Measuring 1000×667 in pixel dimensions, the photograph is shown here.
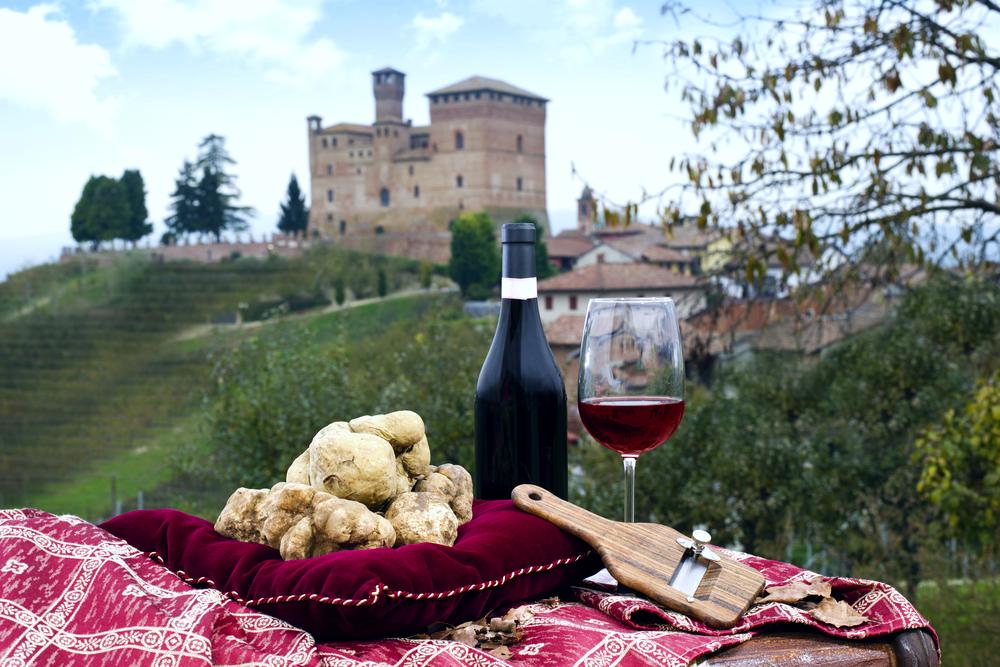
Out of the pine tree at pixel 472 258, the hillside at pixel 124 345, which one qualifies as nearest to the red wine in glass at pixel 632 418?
the hillside at pixel 124 345

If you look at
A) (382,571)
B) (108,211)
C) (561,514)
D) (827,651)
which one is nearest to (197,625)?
(382,571)

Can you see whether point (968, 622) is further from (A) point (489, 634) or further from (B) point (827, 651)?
(A) point (489, 634)

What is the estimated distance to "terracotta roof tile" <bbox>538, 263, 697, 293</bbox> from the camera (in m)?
27.9

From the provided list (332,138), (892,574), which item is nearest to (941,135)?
(892,574)

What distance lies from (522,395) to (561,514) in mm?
212

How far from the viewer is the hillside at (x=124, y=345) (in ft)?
81.7

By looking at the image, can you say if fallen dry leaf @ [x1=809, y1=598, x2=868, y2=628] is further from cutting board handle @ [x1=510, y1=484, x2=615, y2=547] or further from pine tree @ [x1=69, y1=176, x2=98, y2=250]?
pine tree @ [x1=69, y1=176, x2=98, y2=250]

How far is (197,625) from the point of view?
991 mm

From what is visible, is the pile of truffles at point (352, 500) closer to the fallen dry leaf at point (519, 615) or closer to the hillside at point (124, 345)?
the fallen dry leaf at point (519, 615)

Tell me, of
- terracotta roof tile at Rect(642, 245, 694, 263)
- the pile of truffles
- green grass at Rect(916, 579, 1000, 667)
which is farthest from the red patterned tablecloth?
terracotta roof tile at Rect(642, 245, 694, 263)

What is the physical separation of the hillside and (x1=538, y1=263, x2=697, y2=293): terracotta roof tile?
642 cm

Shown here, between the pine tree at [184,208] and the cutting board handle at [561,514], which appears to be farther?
the pine tree at [184,208]

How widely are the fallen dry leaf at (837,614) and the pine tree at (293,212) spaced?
160 feet

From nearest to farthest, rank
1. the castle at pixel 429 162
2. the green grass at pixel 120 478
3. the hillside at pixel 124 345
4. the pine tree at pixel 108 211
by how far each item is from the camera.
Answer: the green grass at pixel 120 478 < the hillside at pixel 124 345 < the pine tree at pixel 108 211 < the castle at pixel 429 162
